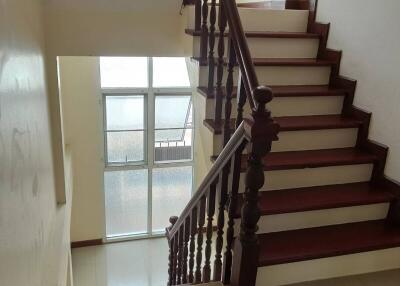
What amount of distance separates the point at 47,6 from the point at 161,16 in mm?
835

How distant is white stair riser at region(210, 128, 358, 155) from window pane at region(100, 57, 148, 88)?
Answer: 3944 millimetres

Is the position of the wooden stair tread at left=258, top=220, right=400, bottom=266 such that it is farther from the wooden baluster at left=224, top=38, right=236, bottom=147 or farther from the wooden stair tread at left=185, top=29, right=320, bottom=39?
the wooden stair tread at left=185, top=29, right=320, bottom=39

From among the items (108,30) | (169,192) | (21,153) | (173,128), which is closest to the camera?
(21,153)

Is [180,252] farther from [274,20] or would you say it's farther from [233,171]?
[274,20]

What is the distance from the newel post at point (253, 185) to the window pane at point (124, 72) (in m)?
4.65

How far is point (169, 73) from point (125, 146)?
4.71 ft

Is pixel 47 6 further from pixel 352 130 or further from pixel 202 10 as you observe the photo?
pixel 352 130

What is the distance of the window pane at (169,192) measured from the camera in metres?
6.69

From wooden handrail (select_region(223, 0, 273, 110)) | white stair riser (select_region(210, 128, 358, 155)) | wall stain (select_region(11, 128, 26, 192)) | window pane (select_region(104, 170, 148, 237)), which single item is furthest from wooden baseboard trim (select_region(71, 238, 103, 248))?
wooden handrail (select_region(223, 0, 273, 110))

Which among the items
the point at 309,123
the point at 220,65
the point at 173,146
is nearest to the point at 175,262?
the point at 309,123

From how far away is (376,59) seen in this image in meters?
2.53

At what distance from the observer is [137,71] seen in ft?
19.8

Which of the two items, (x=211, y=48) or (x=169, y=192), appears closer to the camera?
(x=211, y=48)

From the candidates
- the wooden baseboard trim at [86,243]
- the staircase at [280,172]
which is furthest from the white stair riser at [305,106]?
the wooden baseboard trim at [86,243]
